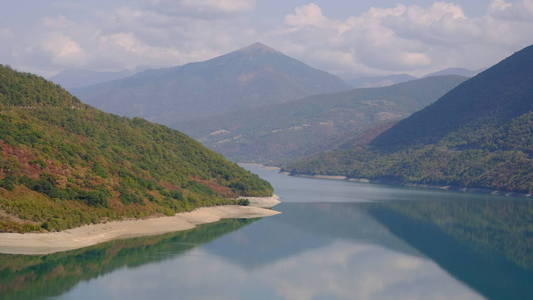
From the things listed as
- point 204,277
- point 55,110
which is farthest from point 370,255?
point 55,110

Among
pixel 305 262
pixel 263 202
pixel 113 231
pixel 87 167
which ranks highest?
pixel 87 167

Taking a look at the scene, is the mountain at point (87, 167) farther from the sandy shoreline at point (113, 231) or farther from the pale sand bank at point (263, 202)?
the pale sand bank at point (263, 202)

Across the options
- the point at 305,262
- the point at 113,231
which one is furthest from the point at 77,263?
the point at 305,262

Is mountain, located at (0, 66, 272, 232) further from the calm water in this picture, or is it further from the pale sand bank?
the calm water

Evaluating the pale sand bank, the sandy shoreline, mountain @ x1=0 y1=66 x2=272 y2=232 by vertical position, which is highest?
mountain @ x1=0 y1=66 x2=272 y2=232

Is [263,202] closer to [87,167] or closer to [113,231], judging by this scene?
[87,167]

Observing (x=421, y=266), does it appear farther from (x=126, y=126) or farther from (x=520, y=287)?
(x=126, y=126)

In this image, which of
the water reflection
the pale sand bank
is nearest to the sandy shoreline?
the water reflection
